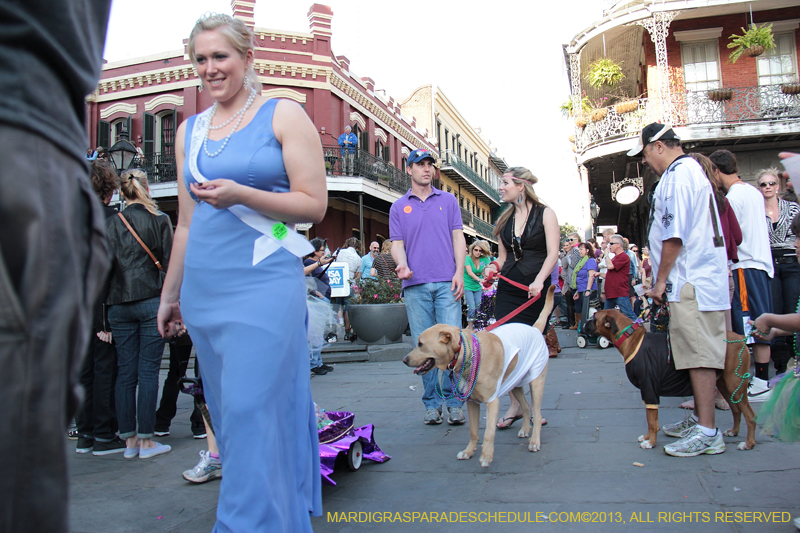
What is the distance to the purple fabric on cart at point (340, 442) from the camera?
3.30 m

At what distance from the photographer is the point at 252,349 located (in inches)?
78.5

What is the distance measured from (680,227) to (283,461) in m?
3.03

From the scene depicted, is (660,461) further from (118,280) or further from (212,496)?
(118,280)

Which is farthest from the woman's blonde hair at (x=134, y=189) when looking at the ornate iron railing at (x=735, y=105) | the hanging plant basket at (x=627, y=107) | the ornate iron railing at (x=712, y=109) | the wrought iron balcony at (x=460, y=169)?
the wrought iron balcony at (x=460, y=169)

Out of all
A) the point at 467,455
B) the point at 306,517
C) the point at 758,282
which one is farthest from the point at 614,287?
the point at 306,517

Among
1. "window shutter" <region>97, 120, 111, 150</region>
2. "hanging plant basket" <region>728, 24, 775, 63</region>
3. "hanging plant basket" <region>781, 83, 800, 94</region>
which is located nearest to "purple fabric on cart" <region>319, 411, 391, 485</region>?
"hanging plant basket" <region>728, 24, 775, 63</region>

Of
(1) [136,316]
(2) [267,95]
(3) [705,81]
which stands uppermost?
(2) [267,95]

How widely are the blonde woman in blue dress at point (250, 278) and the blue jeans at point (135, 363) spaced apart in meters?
2.36

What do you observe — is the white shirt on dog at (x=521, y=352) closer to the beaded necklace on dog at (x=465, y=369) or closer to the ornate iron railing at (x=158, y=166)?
the beaded necklace on dog at (x=465, y=369)

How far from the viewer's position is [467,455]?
12.6ft

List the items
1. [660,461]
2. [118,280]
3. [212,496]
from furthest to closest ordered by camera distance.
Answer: [118,280] < [660,461] < [212,496]

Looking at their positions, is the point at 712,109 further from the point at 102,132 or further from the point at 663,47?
the point at 102,132

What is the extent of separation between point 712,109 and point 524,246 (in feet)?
47.9

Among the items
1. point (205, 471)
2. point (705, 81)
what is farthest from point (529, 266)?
point (705, 81)
